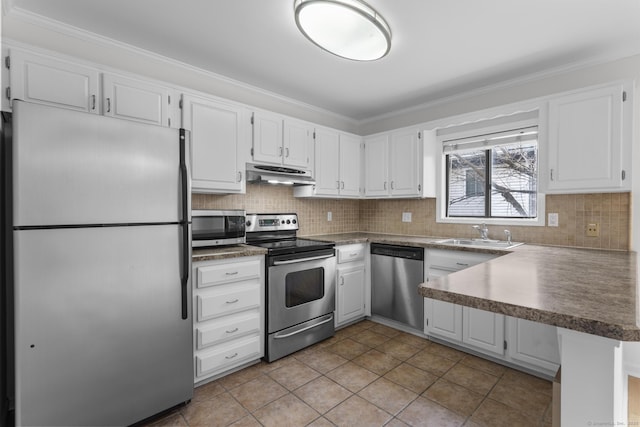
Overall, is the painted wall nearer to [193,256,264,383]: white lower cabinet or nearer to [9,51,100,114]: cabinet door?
[9,51,100,114]: cabinet door

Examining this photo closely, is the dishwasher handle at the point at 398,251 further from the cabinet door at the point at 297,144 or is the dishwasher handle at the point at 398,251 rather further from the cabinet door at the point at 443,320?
the cabinet door at the point at 297,144

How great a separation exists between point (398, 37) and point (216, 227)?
6.45ft

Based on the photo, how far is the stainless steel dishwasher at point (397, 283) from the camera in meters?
2.97

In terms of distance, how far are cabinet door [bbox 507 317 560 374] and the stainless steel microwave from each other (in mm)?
2270

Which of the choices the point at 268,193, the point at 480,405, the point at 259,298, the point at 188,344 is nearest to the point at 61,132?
the point at 188,344

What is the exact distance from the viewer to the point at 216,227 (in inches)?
98.3

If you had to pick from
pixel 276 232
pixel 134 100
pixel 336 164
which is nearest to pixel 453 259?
pixel 336 164

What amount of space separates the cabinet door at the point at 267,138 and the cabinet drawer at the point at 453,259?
1681 mm

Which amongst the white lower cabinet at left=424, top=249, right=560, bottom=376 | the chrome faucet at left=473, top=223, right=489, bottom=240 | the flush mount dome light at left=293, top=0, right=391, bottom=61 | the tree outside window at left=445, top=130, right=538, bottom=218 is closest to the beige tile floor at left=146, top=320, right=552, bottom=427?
the white lower cabinet at left=424, top=249, right=560, bottom=376

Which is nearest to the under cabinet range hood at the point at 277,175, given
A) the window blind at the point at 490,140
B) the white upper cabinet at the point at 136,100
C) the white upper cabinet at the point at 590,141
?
the white upper cabinet at the point at 136,100

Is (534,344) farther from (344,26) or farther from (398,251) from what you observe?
(344,26)

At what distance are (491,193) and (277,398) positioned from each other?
2.76m

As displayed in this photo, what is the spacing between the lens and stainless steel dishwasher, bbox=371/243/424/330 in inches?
117

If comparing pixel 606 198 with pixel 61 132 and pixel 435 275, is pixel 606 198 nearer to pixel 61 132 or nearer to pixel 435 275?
pixel 435 275
